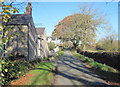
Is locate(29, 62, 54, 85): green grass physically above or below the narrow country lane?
above

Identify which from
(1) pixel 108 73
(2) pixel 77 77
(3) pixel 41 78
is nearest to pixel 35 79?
(3) pixel 41 78

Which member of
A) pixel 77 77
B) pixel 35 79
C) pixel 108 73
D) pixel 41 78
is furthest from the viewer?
pixel 108 73

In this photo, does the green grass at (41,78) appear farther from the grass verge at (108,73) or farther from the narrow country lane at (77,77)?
the grass verge at (108,73)

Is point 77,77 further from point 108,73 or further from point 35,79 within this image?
point 108,73

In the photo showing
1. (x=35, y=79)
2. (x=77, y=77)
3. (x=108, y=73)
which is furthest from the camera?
(x=108, y=73)

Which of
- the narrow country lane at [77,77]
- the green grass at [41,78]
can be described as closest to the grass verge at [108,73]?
the narrow country lane at [77,77]

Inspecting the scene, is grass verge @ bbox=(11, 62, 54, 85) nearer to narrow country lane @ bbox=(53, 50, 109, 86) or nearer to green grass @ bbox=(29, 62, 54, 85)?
green grass @ bbox=(29, 62, 54, 85)

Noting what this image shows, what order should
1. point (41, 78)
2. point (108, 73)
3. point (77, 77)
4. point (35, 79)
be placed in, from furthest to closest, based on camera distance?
point (108, 73)
point (77, 77)
point (41, 78)
point (35, 79)

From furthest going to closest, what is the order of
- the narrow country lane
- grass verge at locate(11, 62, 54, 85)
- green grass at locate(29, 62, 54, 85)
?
the narrow country lane
green grass at locate(29, 62, 54, 85)
grass verge at locate(11, 62, 54, 85)

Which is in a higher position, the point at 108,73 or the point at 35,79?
the point at 35,79

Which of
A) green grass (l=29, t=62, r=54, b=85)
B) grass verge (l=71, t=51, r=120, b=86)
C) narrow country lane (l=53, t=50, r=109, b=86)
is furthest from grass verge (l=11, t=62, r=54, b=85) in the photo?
grass verge (l=71, t=51, r=120, b=86)

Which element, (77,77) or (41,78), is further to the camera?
(77,77)

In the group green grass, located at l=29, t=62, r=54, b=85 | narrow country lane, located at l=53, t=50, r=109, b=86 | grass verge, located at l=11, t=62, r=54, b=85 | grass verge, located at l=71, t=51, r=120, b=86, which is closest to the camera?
grass verge, located at l=11, t=62, r=54, b=85

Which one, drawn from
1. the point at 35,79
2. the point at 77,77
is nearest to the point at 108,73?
the point at 77,77
